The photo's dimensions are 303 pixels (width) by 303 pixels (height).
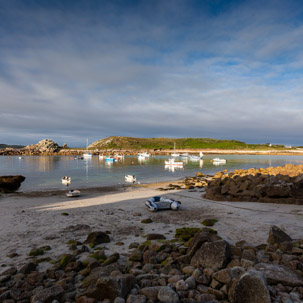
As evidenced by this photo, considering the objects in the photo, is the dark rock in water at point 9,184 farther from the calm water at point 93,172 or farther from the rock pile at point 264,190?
the rock pile at point 264,190

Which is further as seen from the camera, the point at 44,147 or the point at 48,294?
the point at 44,147

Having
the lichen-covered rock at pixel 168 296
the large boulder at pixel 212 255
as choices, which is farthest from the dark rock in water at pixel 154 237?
the lichen-covered rock at pixel 168 296

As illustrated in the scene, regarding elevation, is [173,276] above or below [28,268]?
above

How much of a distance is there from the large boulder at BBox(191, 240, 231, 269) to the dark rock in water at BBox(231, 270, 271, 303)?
1.36 metres

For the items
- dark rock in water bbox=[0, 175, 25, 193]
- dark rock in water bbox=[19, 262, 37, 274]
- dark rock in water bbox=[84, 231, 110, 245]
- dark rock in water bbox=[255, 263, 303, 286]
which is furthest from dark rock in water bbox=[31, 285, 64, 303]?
dark rock in water bbox=[0, 175, 25, 193]

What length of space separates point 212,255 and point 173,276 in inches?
53.3

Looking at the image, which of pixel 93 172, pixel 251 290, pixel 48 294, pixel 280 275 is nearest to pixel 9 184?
pixel 93 172

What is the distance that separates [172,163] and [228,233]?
65.1 meters

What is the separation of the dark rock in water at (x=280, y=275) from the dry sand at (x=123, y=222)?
331 centimetres

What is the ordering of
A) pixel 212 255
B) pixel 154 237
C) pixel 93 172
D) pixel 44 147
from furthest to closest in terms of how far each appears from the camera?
pixel 44 147 < pixel 93 172 < pixel 154 237 < pixel 212 255

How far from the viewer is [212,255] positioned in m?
6.85

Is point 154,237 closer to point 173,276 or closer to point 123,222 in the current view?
point 123,222

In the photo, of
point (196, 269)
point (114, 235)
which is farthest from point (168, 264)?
point (114, 235)

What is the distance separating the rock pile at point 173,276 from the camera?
5.42 meters
